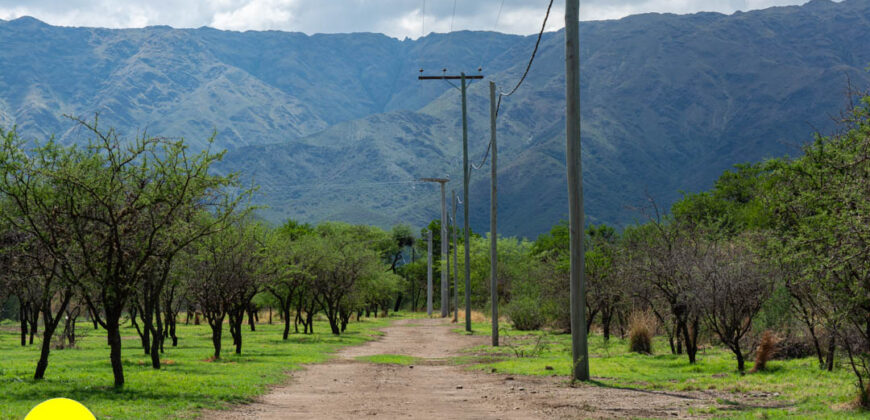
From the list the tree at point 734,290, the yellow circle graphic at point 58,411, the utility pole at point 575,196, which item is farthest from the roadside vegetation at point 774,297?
the yellow circle graphic at point 58,411

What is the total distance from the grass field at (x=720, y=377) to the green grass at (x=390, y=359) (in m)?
1.86

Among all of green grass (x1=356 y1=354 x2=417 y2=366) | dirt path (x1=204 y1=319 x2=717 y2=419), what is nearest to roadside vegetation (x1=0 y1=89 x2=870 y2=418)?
green grass (x1=356 y1=354 x2=417 y2=366)

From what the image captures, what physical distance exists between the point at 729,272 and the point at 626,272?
520cm

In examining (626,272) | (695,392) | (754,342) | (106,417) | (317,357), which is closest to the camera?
(106,417)

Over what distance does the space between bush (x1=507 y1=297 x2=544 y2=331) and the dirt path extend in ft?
74.2

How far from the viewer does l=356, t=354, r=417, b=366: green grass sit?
90.7 feet

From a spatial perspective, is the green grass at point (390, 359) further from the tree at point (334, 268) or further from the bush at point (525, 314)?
the bush at point (525, 314)

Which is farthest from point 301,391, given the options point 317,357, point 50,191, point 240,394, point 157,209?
point 317,357

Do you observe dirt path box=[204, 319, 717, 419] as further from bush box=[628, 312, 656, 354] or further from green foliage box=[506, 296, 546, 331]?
green foliage box=[506, 296, 546, 331]

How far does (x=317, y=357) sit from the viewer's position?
97.0 feet

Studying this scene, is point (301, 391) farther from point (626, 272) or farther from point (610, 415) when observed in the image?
point (626, 272)

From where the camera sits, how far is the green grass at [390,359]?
27.6m

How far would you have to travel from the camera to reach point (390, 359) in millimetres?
28641

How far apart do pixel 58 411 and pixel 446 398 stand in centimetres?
1337
